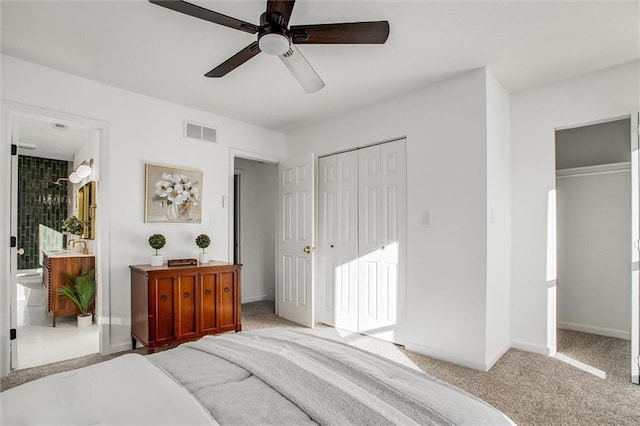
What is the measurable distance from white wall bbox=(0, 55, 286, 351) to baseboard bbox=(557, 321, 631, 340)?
3.96 meters

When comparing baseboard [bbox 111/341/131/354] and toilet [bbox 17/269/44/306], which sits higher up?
toilet [bbox 17/269/44/306]

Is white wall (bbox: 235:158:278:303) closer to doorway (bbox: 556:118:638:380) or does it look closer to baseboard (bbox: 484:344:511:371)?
baseboard (bbox: 484:344:511:371)

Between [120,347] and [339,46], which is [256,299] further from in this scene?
[339,46]

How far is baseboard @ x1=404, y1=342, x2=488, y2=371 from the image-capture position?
2789 mm

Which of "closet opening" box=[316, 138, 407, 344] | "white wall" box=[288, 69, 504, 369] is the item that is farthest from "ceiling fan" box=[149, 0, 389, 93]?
"closet opening" box=[316, 138, 407, 344]

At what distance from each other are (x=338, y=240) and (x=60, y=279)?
3.38 m

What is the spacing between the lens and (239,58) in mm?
2129

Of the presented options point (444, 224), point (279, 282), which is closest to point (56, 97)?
point (279, 282)

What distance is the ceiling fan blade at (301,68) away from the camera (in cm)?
202

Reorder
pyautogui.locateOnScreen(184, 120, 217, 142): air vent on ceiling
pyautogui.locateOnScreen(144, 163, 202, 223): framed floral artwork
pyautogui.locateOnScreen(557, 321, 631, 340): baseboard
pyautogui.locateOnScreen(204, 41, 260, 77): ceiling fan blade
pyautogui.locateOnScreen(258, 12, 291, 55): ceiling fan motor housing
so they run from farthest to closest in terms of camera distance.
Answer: pyautogui.locateOnScreen(184, 120, 217, 142): air vent on ceiling, pyautogui.locateOnScreen(557, 321, 631, 340): baseboard, pyautogui.locateOnScreen(144, 163, 202, 223): framed floral artwork, pyautogui.locateOnScreen(204, 41, 260, 77): ceiling fan blade, pyautogui.locateOnScreen(258, 12, 291, 55): ceiling fan motor housing

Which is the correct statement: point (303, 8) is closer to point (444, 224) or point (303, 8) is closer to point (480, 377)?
point (444, 224)

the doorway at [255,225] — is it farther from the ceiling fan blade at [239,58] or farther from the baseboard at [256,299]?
the ceiling fan blade at [239,58]

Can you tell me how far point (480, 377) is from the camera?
2.64 m

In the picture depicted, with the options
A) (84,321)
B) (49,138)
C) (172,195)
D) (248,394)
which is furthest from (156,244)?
(49,138)
